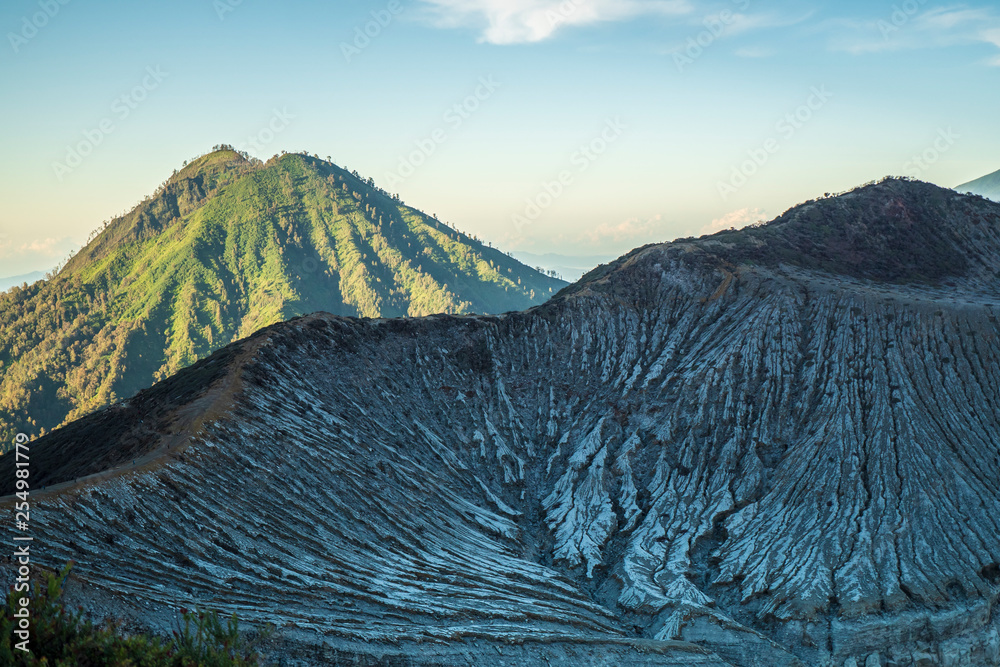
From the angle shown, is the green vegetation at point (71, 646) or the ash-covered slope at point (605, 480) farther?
the ash-covered slope at point (605, 480)

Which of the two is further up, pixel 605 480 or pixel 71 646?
pixel 71 646

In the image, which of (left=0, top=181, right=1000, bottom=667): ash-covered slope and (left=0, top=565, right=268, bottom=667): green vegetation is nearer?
(left=0, top=565, right=268, bottom=667): green vegetation

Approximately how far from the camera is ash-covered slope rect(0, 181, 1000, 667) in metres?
34.1

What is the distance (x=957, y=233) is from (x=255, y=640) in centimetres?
7886

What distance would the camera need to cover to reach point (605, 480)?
51.8 meters

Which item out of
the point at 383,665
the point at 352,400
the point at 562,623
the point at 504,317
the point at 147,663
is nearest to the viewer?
the point at 147,663

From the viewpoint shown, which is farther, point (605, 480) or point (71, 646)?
point (605, 480)

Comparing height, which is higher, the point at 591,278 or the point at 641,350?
the point at 591,278

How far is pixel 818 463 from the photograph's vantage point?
48.7 meters

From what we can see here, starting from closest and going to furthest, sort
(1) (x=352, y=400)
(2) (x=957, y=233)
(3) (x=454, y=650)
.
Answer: (3) (x=454, y=650), (1) (x=352, y=400), (2) (x=957, y=233)

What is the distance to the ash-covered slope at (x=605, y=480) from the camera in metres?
34.1

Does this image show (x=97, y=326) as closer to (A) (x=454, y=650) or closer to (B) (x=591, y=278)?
(B) (x=591, y=278)

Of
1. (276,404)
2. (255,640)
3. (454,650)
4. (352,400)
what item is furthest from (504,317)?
(255,640)

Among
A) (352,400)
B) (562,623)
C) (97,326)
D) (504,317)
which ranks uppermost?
(97,326)
